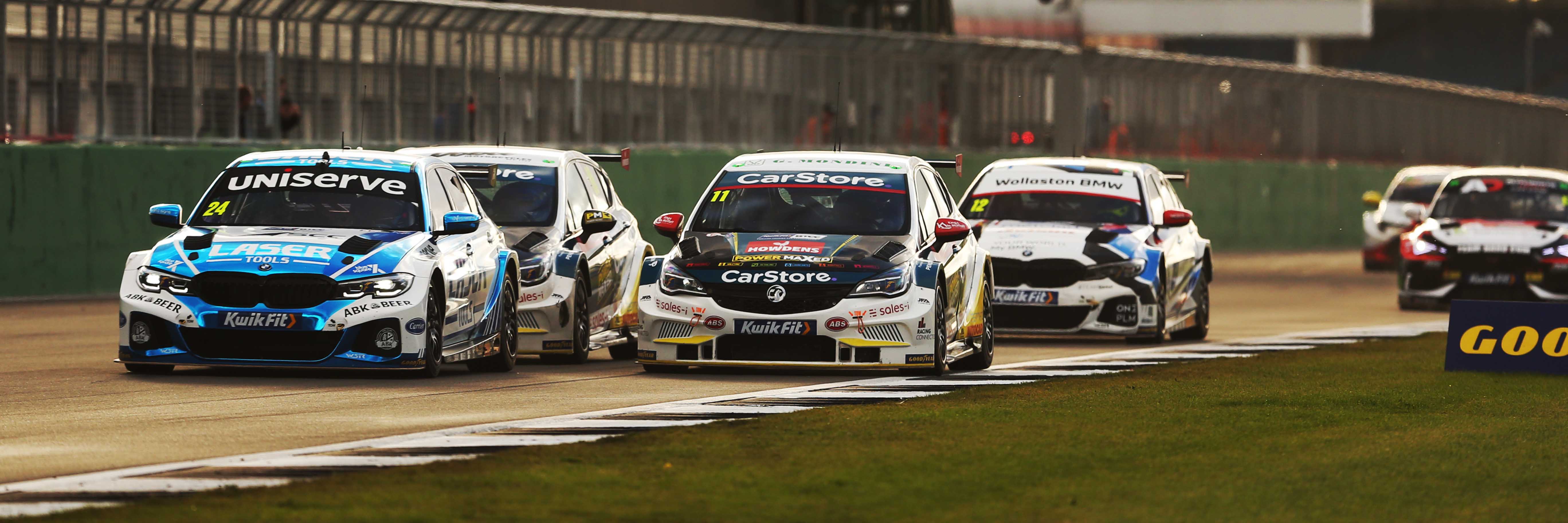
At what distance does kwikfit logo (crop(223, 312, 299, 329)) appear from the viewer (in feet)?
43.9

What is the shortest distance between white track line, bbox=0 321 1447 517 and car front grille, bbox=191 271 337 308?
214cm

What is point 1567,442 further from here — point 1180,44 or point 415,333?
point 1180,44

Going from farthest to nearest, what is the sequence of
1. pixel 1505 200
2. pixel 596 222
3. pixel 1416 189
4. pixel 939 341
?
pixel 1416 189 → pixel 1505 200 → pixel 596 222 → pixel 939 341

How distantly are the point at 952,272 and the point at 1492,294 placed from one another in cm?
1070

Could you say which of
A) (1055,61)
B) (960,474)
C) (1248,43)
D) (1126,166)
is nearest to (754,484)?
(960,474)

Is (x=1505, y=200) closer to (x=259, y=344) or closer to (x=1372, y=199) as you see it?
(x=1372, y=199)

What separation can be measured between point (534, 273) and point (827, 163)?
6.46 ft

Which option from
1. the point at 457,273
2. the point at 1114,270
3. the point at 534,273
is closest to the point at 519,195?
the point at 534,273

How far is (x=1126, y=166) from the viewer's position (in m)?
20.2

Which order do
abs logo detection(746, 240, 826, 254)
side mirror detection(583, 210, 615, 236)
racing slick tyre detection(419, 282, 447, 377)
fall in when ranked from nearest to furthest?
1. racing slick tyre detection(419, 282, 447, 377)
2. abs logo detection(746, 240, 826, 254)
3. side mirror detection(583, 210, 615, 236)

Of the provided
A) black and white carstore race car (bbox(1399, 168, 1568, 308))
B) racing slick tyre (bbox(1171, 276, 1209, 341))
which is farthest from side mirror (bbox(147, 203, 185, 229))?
black and white carstore race car (bbox(1399, 168, 1568, 308))

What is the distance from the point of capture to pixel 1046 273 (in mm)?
18844

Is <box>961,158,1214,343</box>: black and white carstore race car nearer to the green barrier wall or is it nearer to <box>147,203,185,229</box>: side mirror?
<box>147,203,185,229</box>: side mirror

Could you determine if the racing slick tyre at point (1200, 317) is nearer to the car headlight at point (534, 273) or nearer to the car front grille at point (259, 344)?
the car headlight at point (534, 273)
